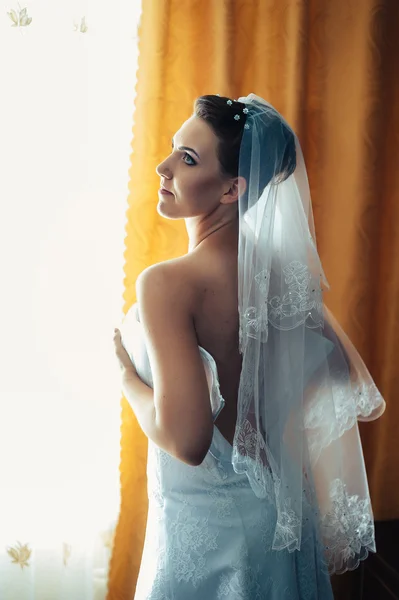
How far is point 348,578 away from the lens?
209cm

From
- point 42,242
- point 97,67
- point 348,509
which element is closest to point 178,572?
point 348,509

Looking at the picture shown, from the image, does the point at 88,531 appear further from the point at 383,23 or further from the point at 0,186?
the point at 383,23

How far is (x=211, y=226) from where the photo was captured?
51.2 inches

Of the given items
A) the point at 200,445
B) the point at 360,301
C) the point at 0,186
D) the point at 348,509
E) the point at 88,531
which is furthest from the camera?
the point at 360,301

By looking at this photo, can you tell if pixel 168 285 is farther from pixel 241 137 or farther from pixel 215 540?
pixel 215 540

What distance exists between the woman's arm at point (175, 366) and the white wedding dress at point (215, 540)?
6 centimetres

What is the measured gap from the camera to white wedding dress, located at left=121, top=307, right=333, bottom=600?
1170 millimetres

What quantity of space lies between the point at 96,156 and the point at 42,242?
1.05 ft

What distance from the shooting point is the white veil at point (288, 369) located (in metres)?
1.18

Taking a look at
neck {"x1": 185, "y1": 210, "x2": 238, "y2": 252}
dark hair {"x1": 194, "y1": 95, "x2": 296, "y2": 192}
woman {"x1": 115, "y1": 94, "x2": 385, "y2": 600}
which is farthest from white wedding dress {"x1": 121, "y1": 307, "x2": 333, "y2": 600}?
dark hair {"x1": 194, "y1": 95, "x2": 296, "y2": 192}

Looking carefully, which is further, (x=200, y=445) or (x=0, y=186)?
(x=0, y=186)

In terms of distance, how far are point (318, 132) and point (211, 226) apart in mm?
882

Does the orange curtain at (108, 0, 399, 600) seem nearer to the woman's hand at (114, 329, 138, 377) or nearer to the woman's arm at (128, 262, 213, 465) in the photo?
the woman's hand at (114, 329, 138, 377)

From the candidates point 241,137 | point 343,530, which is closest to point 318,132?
point 241,137
